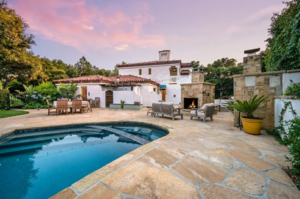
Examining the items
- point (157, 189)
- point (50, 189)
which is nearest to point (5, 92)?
point (50, 189)

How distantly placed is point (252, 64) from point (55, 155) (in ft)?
28.7

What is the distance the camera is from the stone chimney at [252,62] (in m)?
5.54

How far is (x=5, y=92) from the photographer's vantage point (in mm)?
9586

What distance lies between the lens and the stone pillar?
5535 millimetres

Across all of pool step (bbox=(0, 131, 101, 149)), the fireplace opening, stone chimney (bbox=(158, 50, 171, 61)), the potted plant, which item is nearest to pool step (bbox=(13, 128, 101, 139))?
pool step (bbox=(0, 131, 101, 149))

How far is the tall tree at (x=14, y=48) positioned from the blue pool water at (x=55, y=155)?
12120 millimetres

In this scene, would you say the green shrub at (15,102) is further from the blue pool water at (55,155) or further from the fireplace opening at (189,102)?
the fireplace opening at (189,102)

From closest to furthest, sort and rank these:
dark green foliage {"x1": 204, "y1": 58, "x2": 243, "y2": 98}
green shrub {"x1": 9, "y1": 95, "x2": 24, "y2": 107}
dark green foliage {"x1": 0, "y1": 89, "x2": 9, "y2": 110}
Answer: dark green foliage {"x1": 0, "y1": 89, "x2": 9, "y2": 110} < green shrub {"x1": 9, "y1": 95, "x2": 24, "y2": 107} < dark green foliage {"x1": 204, "y1": 58, "x2": 243, "y2": 98}

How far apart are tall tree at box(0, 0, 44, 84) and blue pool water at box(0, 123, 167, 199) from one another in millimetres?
12120

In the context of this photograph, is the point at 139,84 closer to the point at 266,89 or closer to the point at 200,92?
the point at 200,92

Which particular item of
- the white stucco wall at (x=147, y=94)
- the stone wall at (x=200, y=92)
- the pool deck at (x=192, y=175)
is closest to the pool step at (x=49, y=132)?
the pool deck at (x=192, y=175)

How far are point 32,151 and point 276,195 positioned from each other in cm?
594

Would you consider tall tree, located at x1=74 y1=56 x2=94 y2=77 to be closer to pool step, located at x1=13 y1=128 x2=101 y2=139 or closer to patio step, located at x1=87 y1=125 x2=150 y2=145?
pool step, located at x1=13 y1=128 x2=101 y2=139

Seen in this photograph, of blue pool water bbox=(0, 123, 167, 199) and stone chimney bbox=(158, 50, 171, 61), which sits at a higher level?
stone chimney bbox=(158, 50, 171, 61)
